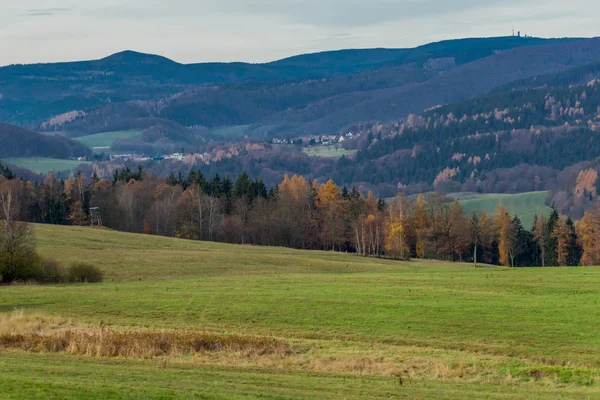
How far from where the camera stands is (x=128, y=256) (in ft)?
239

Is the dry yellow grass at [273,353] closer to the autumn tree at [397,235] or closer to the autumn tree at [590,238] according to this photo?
the autumn tree at [397,235]

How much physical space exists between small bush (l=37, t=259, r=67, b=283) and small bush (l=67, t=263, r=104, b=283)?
0.50 m

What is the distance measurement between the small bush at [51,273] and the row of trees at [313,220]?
5861 centimetres

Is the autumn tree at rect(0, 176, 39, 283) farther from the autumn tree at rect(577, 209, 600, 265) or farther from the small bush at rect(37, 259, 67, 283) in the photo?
the autumn tree at rect(577, 209, 600, 265)

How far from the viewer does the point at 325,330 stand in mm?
38438

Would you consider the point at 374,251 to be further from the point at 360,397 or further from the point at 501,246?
the point at 360,397

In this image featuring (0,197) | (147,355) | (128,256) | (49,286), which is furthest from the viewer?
(0,197)

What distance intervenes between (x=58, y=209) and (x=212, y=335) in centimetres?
10689

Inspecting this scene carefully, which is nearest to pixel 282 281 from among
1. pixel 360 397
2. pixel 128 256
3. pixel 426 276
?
pixel 426 276

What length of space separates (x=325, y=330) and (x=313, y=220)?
87.4m

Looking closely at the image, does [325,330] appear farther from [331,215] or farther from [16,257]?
[331,215]

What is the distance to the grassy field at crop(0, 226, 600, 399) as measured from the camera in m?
24.3

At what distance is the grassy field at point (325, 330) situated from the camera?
24.3 meters

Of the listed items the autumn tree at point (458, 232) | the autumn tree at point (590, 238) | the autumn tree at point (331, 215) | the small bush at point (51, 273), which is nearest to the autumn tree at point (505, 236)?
the autumn tree at point (458, 232)
